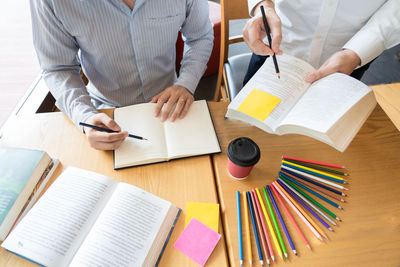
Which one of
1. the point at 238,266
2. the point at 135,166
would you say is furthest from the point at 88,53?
the point at 238,266

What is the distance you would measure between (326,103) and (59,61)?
931mm

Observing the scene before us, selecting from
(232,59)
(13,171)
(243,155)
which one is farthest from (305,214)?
(232,59)

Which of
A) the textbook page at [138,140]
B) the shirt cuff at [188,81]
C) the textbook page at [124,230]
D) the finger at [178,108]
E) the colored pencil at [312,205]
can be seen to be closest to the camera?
the textbook page at [124,230]

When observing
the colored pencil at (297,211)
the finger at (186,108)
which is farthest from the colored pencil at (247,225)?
the finger at (186,108)

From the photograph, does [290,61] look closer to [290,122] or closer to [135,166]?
[290,122]

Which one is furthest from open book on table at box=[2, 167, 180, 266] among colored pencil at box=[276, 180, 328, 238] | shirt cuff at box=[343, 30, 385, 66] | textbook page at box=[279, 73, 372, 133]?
shirt cuff at box=[343, 30, 385, 66]

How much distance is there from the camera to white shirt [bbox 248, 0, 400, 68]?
806mm

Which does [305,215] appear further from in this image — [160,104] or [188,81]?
[188,81]

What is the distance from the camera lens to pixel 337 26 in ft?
2.99

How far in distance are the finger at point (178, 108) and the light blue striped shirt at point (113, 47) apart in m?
0.17

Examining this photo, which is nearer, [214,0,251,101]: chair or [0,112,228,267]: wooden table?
[0,112,228,267]: wooden table

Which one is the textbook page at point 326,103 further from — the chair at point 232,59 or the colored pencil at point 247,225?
the chair at point 232,59

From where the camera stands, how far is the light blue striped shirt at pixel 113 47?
82 centimetres

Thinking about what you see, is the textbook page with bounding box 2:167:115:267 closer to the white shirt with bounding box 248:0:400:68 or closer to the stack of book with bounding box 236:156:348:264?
the stack of book with bounding box 236:156:348:264
